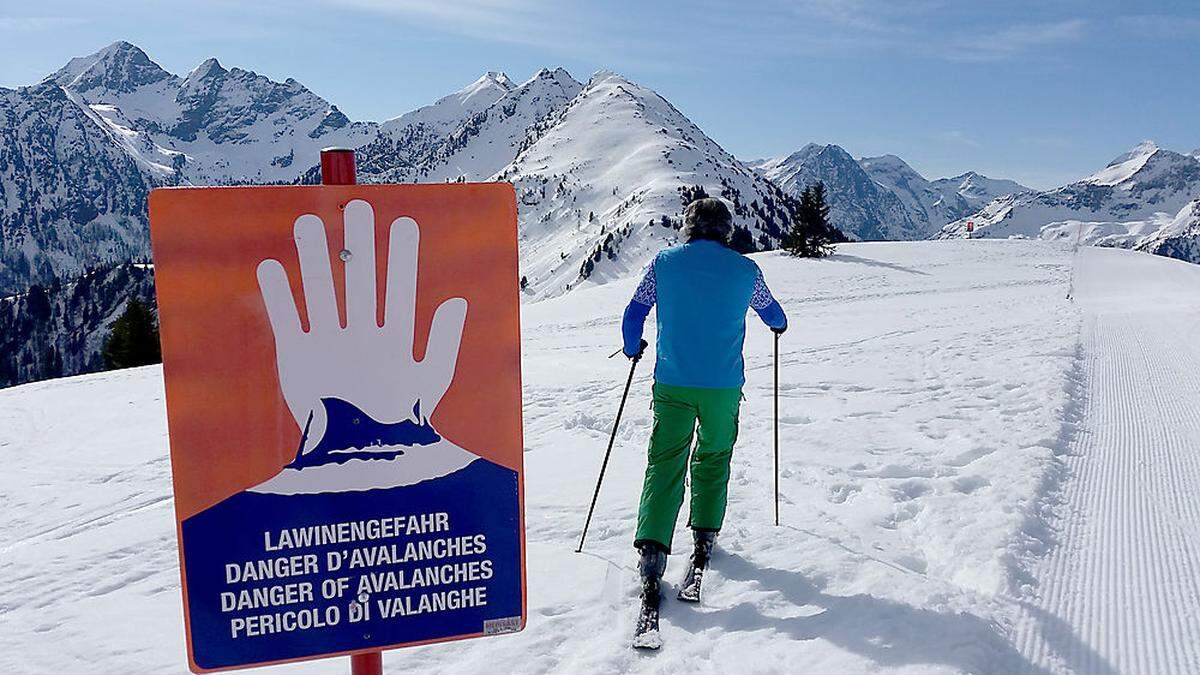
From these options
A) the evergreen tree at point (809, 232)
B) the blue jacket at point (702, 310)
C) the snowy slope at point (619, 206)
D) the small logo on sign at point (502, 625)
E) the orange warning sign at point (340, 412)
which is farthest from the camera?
the snowy slope at point (619, 206)

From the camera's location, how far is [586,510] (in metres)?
5.34

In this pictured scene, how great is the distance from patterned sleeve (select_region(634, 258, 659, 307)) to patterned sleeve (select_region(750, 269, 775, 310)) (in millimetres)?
539

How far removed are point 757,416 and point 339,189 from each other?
6.60m

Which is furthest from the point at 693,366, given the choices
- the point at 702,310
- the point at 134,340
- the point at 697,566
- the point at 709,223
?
the point at 134,340

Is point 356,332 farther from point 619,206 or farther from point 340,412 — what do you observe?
point 619,206

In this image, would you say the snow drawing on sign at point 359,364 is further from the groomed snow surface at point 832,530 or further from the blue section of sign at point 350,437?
the groomed snow surface at point 832,530

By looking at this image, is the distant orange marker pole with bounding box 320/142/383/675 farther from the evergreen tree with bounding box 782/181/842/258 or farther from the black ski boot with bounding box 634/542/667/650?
the evergreen tree with bounding box 782/181/842/258

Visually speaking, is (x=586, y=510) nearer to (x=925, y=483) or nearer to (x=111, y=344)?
(x=925, y=483)

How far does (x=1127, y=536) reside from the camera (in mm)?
4746

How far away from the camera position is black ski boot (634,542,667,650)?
11.5 ft

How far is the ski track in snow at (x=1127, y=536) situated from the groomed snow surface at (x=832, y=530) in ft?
0.06

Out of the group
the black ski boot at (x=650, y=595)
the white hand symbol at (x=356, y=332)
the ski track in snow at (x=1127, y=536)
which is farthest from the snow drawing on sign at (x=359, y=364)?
the ski track in snow at (x=1127, y=536)

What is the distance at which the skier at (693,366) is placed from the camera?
386 centimetres

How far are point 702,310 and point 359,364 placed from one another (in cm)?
217
